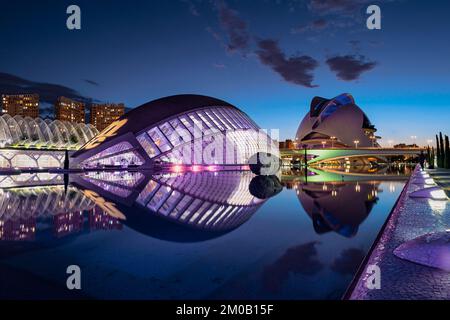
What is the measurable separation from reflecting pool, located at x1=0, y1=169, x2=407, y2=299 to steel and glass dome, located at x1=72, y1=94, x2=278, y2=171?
79.4ft

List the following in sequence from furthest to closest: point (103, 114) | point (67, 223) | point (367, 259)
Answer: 1. point (103, 114)
2. point (67, 223)
3. point (367, 259)

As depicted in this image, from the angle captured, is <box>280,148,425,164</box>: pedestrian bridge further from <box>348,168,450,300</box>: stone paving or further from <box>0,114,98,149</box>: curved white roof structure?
<box>348,168,450,300</box>: stone paving

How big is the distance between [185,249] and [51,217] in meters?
4.35

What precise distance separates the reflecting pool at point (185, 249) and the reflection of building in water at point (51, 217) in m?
0.02

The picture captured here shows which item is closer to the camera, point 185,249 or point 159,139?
point 185,249

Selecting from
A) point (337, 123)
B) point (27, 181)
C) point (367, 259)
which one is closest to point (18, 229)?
point (367, 259)

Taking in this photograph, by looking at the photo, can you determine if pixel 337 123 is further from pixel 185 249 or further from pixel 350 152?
pixel 185 249

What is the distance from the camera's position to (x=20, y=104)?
11462 centimetres

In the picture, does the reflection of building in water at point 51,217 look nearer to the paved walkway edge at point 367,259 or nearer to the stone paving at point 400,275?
the paved walkway edge at point 367,259

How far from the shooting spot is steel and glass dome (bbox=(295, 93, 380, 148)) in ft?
261

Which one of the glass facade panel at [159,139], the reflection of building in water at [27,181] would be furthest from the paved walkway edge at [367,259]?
the glass facade panel at [159,139]
